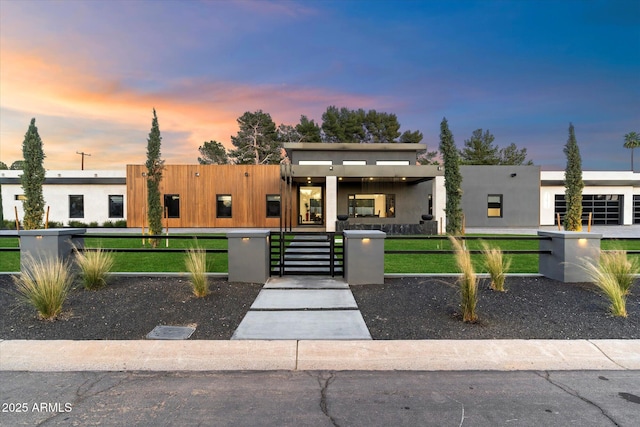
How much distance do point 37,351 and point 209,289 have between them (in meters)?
2.77

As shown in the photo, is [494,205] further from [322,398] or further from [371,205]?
[322,398]

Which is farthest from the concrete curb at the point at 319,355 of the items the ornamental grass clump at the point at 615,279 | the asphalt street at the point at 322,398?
the ornamental grass clump at the point at 615,279

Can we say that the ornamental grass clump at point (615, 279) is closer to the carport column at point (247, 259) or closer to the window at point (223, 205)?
the carport column at point (247, 259)

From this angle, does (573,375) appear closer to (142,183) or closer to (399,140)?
(142,183)

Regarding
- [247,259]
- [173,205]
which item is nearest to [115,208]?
[173,205]

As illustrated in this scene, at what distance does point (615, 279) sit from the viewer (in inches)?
223

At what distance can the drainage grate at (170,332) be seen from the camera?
448cm

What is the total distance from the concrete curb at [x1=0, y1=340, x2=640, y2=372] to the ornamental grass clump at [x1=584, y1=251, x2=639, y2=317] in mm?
1079

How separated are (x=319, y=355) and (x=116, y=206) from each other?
1111 inches

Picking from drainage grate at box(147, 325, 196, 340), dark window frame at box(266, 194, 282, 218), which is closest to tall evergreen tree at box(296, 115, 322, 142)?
dark window frame at box(266, 194, 282, 218)

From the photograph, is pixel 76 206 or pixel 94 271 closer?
pixel 94 271

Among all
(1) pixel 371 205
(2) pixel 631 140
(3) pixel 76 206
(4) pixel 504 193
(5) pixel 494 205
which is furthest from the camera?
(2) pixel 631 140

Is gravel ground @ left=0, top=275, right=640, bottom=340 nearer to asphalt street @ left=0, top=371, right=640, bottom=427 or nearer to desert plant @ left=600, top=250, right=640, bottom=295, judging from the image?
desert plant @ left=600, top=250, right=640, bottom=295

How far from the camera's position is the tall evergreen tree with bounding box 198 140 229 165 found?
156ft
